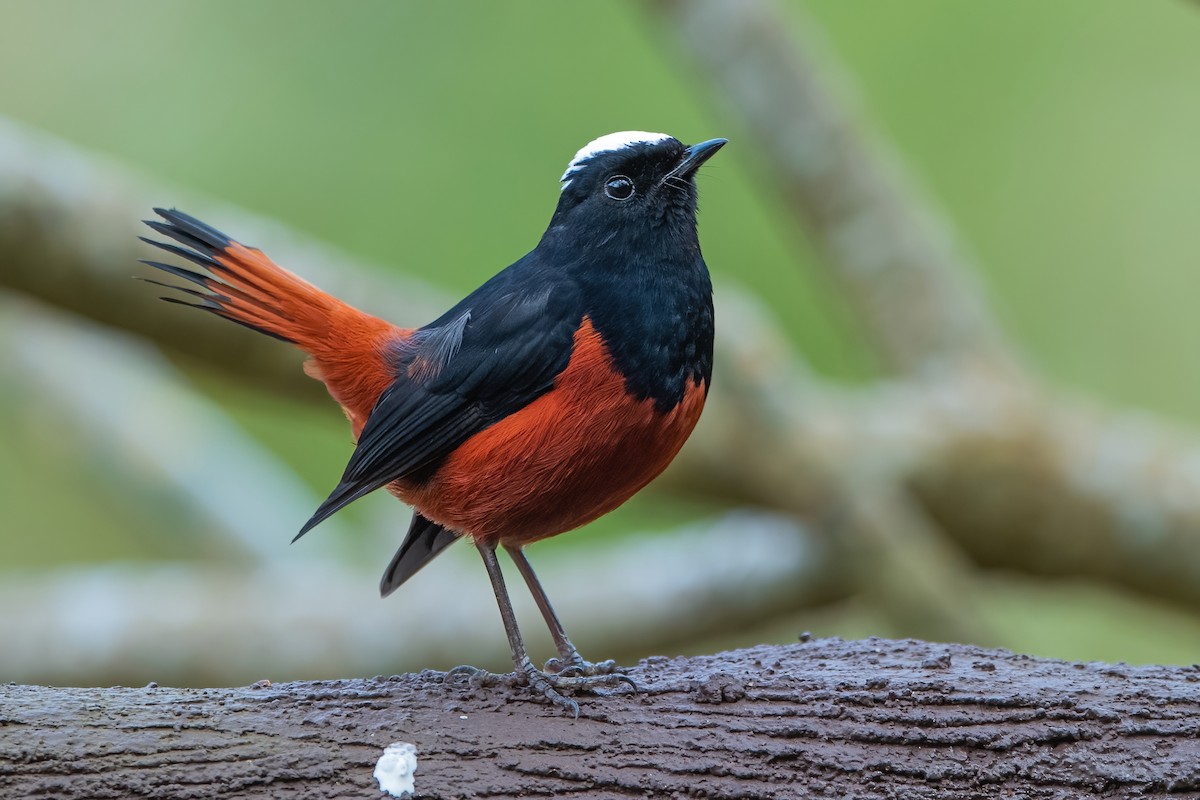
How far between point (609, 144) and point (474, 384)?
73cm

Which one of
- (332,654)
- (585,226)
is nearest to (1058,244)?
(332,654)

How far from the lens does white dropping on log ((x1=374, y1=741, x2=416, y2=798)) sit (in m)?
2.49

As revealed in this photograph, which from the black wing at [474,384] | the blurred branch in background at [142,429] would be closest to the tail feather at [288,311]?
the black wing at [474,384]

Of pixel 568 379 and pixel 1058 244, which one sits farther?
pixel 1058 244

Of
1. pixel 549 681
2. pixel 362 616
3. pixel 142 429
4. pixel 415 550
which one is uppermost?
pixel 142 429

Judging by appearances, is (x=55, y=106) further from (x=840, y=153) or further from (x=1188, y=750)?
(x=1188, y=750)

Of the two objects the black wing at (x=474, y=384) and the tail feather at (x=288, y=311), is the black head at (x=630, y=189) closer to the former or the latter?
the black wing at (x=474, y=384)

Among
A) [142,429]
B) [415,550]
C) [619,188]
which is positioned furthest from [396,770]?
[142,429]

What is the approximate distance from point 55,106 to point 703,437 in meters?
5.80

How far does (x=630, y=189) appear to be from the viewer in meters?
3.21

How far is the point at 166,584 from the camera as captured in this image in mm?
6590

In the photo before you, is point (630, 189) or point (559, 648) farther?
point (559, 648)

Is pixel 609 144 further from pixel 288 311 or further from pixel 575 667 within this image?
pixel 575 667

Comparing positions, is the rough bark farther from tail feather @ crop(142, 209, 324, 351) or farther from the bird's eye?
the bird's eye
